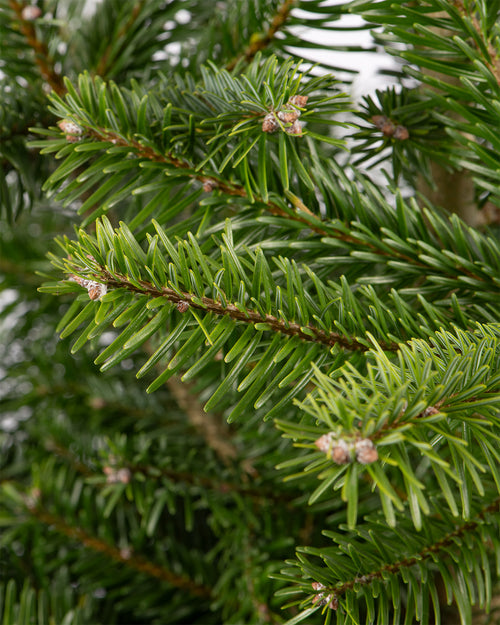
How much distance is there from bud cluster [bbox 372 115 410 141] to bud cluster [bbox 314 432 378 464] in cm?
21

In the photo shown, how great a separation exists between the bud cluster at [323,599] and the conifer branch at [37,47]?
328 millimetres

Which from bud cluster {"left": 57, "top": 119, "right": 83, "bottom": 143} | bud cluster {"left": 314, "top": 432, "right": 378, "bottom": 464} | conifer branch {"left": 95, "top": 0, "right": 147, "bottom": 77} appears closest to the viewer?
bud cluster {"left": 314, "top": 432, "right": 378, "bottom": 464}

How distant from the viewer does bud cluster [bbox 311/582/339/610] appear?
0.23 m

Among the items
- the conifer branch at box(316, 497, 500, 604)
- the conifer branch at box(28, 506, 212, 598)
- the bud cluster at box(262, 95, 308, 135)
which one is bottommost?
the conifer branch at box(28, 506, 212, 598)

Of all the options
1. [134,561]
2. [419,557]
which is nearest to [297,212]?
[419,557]

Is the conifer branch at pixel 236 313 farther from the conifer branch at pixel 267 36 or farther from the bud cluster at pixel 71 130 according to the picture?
the conifer branch at pixel 267 36

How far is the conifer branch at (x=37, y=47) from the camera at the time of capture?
36 centimetres

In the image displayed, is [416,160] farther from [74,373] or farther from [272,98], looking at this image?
[74,373]

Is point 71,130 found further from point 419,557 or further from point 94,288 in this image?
point 419,557

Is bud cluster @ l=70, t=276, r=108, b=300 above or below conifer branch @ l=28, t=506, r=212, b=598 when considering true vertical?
above

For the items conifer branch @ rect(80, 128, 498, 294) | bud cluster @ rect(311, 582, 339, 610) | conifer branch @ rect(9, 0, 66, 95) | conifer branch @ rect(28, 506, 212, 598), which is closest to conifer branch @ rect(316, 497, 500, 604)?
bud cluster @ rect(311, 582, 339, 610)

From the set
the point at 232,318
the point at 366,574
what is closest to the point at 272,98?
the point at 232,318

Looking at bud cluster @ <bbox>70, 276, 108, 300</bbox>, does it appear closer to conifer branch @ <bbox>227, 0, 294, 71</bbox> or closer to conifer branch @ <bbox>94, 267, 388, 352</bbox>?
conifer branch @ <bbox>94, 267, 388, 352</bbox>

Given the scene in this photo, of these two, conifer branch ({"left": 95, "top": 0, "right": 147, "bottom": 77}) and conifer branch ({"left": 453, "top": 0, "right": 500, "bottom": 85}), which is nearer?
conifer branch ({"left": 453, "top": 0, "right": 500, "bottom": 85})
